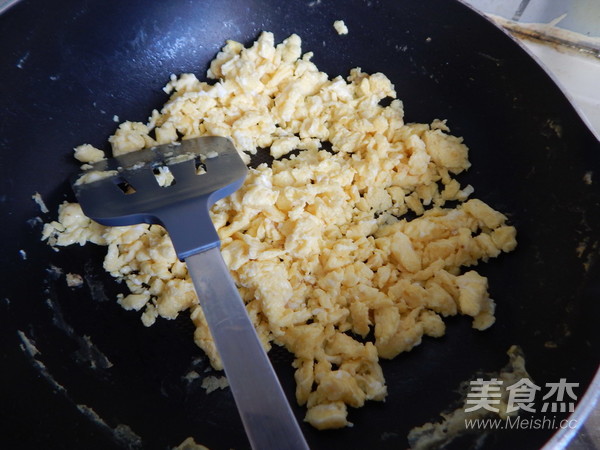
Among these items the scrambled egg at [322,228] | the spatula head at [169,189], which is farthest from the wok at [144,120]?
the spatula head at [169,189]

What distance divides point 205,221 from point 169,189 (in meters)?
0.16

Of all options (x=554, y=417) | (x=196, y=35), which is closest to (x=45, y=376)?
(x=554, y=417)

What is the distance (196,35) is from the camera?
1.47m

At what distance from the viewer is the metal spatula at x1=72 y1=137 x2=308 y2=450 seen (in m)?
0.72

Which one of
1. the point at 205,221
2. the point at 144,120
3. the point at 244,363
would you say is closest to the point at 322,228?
the point at 205,221

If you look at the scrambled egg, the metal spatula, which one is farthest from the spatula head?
the scrambled egg

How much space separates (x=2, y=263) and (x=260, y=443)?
2.64 ft

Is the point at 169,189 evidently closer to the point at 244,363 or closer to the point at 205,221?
the point at 205,221

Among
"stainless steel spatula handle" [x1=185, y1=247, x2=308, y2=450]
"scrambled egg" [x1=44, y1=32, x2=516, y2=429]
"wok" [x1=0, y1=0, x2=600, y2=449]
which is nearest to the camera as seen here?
"stainless steel spatula handle" [x1=185, y1=247, x2=308, y2=450]

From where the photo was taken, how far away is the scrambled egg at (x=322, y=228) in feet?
3.48

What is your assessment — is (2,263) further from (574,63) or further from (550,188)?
(574,63)

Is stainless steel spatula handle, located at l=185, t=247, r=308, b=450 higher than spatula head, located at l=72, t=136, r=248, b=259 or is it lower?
lower

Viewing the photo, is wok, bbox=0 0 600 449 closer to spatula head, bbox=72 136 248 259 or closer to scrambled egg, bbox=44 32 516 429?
scrambled egg, bbox=44 32 516 429

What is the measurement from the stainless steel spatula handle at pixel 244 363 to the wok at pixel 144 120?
29 cm
